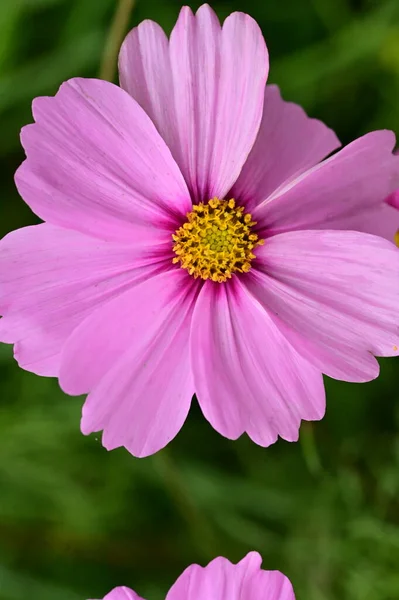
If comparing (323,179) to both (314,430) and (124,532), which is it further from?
(124,532)

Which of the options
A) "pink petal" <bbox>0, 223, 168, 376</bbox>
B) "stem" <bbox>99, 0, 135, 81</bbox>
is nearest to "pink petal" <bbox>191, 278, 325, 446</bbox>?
"pink petal" <bbox>0, 223, 168, 376</bbox>

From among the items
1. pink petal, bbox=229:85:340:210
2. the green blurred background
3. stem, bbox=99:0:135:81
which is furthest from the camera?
the green blurred background

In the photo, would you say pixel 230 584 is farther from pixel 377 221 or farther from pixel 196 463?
pixel 196 463

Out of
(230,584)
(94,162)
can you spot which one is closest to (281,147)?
(94,162)

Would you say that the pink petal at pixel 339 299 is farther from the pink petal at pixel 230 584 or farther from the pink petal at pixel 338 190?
the pink petal at pixel 230 584

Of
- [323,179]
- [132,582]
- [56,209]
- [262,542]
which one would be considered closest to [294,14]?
[323,179]

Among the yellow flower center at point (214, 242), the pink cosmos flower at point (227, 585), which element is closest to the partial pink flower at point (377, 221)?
the yellow flower center at point (214, 242)

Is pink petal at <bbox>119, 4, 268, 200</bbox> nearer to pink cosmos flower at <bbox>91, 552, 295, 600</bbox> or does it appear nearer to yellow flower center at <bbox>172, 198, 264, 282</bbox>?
yellow flower center at <bbox>172, 198, 264, 282</bbox>
